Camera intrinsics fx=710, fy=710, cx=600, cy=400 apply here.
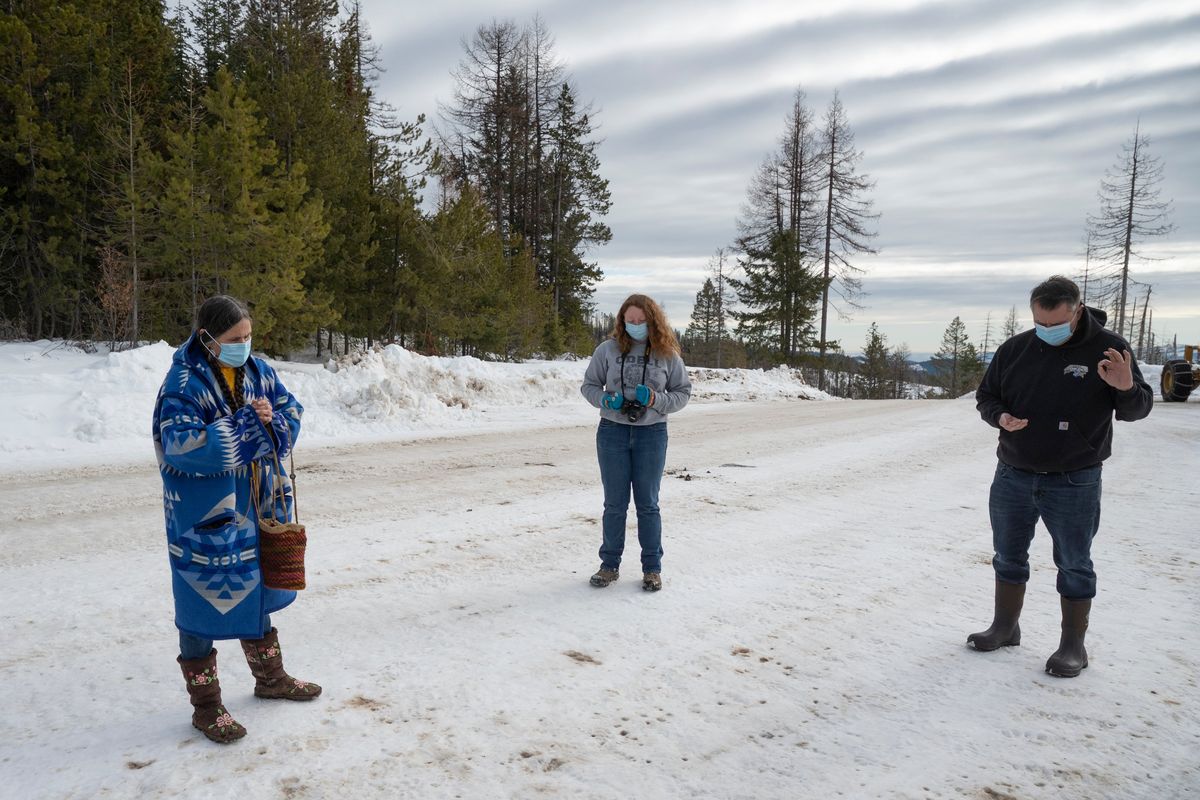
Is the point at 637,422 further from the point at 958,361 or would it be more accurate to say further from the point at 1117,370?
the point at 958,361

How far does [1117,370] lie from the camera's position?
3465 millimetres

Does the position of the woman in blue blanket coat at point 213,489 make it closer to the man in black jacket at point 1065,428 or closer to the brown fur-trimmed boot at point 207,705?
the brown fur-trimmed boot at point 207,705

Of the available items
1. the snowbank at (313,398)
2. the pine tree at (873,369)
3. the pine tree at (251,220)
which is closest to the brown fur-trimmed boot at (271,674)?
the snowbank at (313,398)

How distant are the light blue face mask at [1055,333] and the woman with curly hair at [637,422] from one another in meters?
2.11

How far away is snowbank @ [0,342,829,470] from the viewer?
373 inches

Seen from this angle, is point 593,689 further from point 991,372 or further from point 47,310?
point 47,310

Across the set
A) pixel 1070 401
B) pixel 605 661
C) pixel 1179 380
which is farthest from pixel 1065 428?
pixel 1179 380

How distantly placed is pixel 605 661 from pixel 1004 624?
2.24m

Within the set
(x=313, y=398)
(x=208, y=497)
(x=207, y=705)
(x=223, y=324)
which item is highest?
(x=223, y=324)

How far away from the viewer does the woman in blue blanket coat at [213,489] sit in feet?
9.23

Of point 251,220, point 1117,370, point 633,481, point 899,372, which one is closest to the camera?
point 1117,370

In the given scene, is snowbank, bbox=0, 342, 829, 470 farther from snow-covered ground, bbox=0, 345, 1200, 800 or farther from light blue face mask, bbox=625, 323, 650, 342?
light blue face mask, bbox=625, 323, 650, 342

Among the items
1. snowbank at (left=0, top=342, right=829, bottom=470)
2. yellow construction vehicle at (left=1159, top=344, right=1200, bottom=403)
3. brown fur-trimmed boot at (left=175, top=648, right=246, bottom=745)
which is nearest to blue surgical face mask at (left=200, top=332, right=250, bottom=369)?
brown fur-trimmed boot at (left=175, top=648, right=246, bottom=745)

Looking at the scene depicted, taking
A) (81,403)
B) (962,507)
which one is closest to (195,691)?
(962,507)
